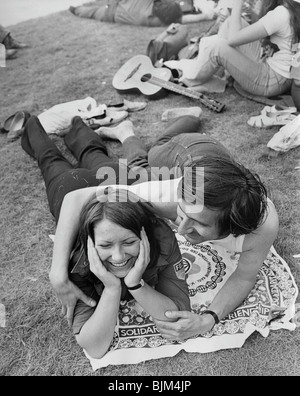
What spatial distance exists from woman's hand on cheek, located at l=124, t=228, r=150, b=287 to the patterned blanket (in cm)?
34

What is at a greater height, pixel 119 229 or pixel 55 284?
pixel 119 229

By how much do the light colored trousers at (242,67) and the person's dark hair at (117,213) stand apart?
204 cm

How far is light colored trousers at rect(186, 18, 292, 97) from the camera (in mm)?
3365

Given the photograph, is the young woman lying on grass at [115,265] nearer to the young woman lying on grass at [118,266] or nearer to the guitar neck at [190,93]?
the young woman lying on grass at [118,266]

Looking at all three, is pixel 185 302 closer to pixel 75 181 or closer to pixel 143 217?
pixel 143 217

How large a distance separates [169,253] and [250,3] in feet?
8.68

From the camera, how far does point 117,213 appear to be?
1559 mm

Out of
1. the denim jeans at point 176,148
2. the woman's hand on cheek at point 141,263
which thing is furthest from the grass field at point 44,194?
the woman's hand on cheek at point 141,263

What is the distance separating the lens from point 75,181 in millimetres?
2180

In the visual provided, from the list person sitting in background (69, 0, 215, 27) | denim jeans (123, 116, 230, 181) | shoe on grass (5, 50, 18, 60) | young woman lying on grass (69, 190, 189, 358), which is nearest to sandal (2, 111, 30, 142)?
denim jeans (123, 116, 230, 181)

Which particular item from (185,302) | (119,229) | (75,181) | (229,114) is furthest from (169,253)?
(229,114)

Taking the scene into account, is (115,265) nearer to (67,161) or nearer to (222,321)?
(222,321)

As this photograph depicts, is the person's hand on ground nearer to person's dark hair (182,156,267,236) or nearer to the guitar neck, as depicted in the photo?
person's dark hair (182,156,267,236)

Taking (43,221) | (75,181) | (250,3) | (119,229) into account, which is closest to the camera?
(119,229)
